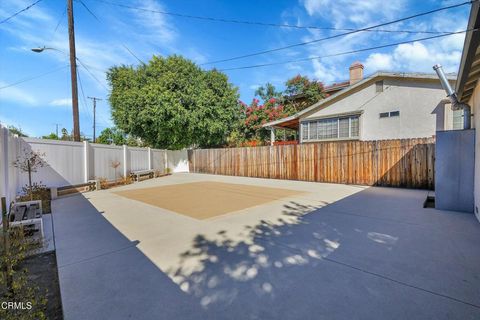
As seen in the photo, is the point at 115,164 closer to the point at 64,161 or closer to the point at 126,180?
the point at 126,180

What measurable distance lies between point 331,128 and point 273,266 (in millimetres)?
11715

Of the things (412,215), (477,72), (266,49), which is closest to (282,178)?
(266,49)

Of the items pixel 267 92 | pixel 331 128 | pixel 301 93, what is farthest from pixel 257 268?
pixel 267 92

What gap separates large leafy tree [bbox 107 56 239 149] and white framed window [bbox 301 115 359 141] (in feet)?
18.5

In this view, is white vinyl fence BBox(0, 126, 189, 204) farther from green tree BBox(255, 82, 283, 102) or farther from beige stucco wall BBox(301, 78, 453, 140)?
green tree BBox(255, 82, 283, 102)

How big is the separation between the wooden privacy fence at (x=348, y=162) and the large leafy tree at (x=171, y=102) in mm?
3087

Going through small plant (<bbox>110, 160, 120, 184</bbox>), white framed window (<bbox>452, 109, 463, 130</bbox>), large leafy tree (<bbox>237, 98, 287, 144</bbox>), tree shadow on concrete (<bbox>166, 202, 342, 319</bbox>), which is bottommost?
tree shadow on concrete (<bbox>166, 202, 342, 319</bbox>)

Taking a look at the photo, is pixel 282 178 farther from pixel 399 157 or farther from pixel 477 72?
pixel 477 72

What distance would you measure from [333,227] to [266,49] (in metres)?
9.17

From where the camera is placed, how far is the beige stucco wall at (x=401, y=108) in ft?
32.5

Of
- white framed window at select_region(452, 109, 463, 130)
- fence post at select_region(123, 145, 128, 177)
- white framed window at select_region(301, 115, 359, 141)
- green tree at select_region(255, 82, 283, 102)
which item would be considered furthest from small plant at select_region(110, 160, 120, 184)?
white framed window at select_region(452, 109, 463, 130)

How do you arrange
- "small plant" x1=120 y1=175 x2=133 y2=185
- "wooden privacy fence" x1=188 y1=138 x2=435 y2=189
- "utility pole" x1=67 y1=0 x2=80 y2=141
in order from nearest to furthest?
"wooden privacy fence" x1=188 y1=138 x2=435 y2=189, "utility pole" x1=67 y1=0 x2=80 y2=141, "small plant" x1=120 y1=175 x2=133 y2=185

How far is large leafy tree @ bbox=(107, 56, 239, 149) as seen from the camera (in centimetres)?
1389

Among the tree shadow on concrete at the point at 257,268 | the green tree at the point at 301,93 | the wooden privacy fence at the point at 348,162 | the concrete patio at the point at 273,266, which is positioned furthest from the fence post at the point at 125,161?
the green tree at the point at 301,93
